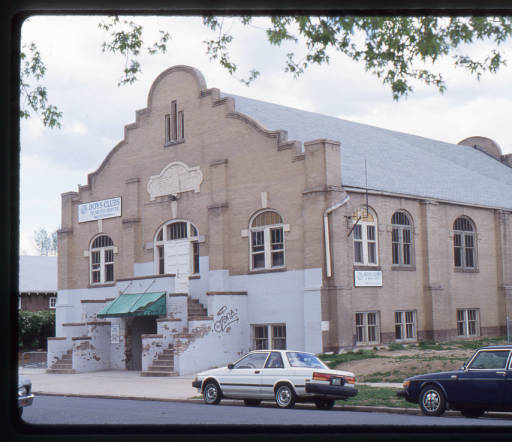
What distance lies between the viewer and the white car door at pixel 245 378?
18.7 meters

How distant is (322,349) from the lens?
2808cm

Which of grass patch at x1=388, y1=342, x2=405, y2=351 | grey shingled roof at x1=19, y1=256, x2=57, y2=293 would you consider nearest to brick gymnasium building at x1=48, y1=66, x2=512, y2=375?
grass patch at x1=388, y1=342, x2=405, y2=351

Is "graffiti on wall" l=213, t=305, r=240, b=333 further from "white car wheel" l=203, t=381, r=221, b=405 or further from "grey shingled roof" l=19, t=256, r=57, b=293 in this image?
"grey shingled roof" l=19, t=256, r=57, b=293

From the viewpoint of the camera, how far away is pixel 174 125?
34844mm

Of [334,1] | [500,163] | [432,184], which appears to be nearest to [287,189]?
[432,184]

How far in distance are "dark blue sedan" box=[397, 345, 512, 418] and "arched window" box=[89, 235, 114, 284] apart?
79.6 feet

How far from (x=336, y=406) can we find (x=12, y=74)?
15244mm

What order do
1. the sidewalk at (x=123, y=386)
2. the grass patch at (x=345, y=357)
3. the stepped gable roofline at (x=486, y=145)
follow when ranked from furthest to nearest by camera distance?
the stepped gable roofline at (x=486, y=145) < the grass patch at (x=345, y=357) < the sidewalk at (x=123, y=386)

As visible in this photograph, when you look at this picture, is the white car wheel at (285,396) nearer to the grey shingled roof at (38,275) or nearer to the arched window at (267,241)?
the arched window at (267,241)

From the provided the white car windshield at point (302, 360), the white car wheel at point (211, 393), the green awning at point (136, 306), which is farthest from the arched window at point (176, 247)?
the white car windshield at point (302, 360)

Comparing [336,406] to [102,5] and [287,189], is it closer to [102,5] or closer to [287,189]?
[287,189]

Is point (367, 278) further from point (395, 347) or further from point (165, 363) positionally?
point (165, 363)

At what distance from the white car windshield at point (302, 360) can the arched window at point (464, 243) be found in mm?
18031

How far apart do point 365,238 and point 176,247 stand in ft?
29.0
